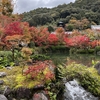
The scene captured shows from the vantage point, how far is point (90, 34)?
1427 inches

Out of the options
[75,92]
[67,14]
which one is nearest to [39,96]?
[75,92]

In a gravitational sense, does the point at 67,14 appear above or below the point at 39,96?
above

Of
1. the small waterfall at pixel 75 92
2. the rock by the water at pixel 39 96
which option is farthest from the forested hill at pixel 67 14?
the rock by the water at pixel 39 96

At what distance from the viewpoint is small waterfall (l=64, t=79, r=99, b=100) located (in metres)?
7.42

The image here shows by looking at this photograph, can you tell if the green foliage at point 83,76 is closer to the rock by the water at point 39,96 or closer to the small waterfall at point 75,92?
the small waterfall at point 75,92

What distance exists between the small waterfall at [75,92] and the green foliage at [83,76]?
169mm

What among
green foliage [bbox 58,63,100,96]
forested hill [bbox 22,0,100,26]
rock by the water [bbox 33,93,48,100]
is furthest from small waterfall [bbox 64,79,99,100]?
forested hill [bbox 22,0,100,26]

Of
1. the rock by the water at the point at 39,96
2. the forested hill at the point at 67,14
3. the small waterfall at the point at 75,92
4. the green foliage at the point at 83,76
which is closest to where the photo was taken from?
the rock by the water at the point at 39,96

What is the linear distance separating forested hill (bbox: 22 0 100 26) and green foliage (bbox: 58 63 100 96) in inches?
1852

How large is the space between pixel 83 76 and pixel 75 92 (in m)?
0.70

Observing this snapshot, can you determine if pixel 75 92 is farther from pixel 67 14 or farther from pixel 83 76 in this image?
pixel 67 14

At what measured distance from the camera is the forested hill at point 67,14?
194 feet

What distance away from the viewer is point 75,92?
25.1ft

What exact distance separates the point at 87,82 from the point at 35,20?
169 feet
